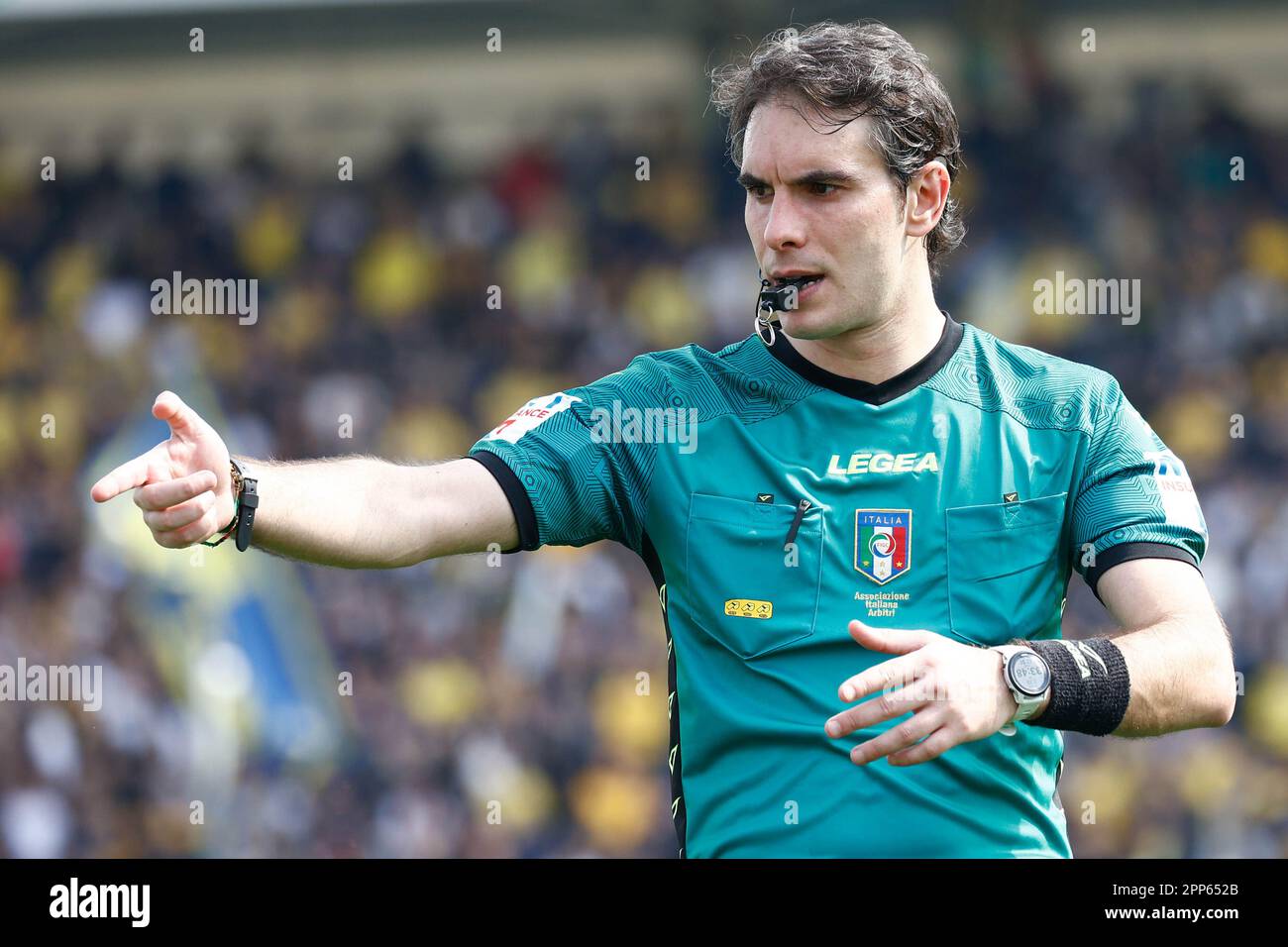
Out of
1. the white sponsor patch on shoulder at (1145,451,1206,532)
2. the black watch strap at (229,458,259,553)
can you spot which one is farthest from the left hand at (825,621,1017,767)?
the black watch strap at (229,458,259,553)

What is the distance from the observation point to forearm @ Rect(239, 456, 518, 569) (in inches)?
116

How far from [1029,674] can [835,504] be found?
0.63 m

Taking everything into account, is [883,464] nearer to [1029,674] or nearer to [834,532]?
[834,532]

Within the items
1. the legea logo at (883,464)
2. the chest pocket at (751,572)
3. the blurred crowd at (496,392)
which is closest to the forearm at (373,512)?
the chest pocket at (751,572)

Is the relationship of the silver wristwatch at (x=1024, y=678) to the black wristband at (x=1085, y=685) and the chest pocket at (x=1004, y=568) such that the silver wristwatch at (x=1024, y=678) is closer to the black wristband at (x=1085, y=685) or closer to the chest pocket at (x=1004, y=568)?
the black wristband at (x=1085, y=685)

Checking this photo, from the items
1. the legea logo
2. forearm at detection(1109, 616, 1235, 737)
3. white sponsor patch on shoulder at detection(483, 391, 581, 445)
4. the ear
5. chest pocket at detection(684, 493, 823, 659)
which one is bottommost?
forearm at detection(1109, 616, 1235, 737)

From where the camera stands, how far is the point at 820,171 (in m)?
3.23

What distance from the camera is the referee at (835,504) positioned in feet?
9.62

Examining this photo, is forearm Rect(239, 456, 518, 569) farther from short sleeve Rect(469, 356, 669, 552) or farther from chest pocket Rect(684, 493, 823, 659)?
chest pocket Rect(684, 493, 823, 659)

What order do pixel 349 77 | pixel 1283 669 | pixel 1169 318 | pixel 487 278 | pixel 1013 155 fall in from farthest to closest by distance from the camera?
1. pixel 349 77
2. pixel 487 278
3. pixel 1013 155
4. pixel 1169 318
5. pixel 1283 669

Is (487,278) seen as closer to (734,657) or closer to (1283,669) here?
(1283,669)

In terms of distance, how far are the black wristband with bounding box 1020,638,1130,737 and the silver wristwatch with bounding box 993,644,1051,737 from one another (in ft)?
0.08
